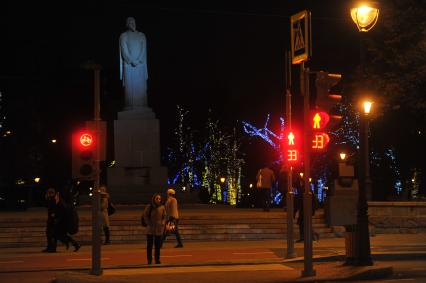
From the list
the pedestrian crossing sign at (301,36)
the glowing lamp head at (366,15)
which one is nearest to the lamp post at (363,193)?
the glowing lamp head at (366,15)

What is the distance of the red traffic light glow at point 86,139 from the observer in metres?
17.4

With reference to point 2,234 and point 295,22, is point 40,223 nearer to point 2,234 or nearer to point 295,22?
point 2,234

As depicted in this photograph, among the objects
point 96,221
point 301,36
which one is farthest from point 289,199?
point 96,221

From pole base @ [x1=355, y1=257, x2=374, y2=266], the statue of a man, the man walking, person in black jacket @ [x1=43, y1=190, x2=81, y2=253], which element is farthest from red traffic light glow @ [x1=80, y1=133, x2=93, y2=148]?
the statue of a man

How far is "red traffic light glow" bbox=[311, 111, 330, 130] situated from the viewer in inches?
655

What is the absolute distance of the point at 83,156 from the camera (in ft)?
56.7

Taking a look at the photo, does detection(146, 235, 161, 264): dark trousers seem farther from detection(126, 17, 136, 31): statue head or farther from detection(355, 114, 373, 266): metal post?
detection(126, 17, 136, 31): statue head

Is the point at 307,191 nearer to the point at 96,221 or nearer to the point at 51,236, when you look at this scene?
the point at 96,221

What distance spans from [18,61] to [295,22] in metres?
45.1

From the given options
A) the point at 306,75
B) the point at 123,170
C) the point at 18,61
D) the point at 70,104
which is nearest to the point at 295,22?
the point at 306,75

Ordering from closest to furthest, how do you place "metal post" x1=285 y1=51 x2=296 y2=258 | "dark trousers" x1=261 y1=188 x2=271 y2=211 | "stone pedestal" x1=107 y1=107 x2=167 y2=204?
"metal post" x1=285 y1=51 x2=296 y2=258 → "dark trousers" x1=261 y1=188 x2=271 y2=211 → "stone pedestal" x1=107 y1=107 x2=167 y2=204

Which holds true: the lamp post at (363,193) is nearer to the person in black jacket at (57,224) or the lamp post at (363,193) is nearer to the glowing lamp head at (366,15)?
the glowing lamp head at (366,15)

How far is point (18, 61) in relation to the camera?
197ft

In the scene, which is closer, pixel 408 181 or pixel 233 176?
pixel 408 181
